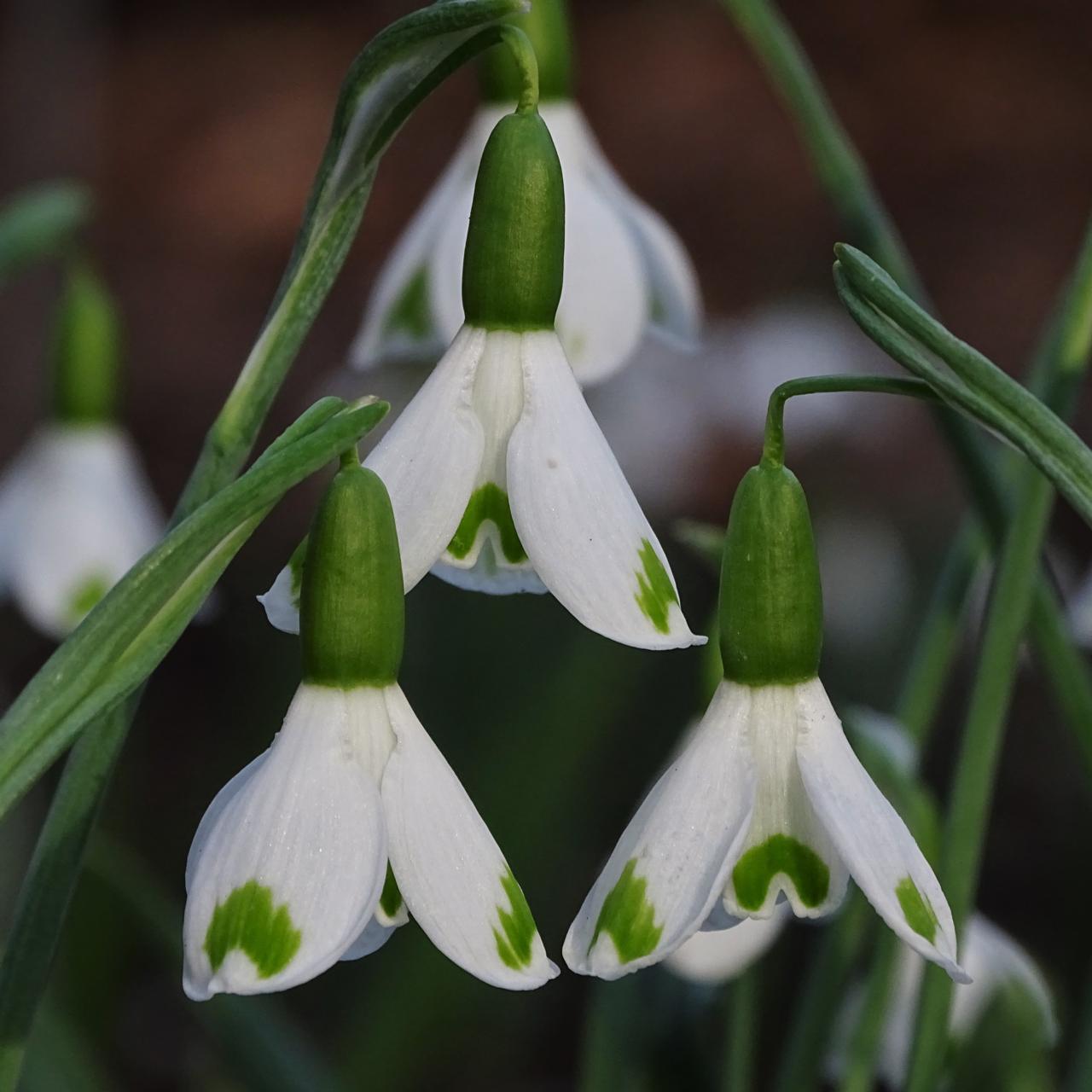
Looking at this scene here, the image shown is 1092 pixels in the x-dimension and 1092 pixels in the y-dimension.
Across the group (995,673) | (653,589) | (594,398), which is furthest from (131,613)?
(594,398)

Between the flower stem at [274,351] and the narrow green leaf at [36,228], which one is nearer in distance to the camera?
the flower stem at [274,351]

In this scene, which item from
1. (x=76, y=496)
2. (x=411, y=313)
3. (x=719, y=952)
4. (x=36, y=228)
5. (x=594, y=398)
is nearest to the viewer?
(x=719, y=952)

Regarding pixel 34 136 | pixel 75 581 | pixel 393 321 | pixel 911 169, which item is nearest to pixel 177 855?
pixel 75 581

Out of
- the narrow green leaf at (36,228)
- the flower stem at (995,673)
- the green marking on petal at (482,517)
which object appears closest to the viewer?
the green marking on petal at (482,517)

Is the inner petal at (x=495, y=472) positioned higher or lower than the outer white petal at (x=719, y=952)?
higher

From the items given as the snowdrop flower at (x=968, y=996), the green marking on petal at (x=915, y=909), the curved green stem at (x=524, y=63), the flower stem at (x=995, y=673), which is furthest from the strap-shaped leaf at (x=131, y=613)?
the snowdrop flower at (x=968, y=996)

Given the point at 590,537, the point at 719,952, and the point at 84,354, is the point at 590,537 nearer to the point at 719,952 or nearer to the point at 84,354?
the point at 719,952

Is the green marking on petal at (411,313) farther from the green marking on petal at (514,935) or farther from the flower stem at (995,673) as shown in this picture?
the green marking on petal at (514,935)
